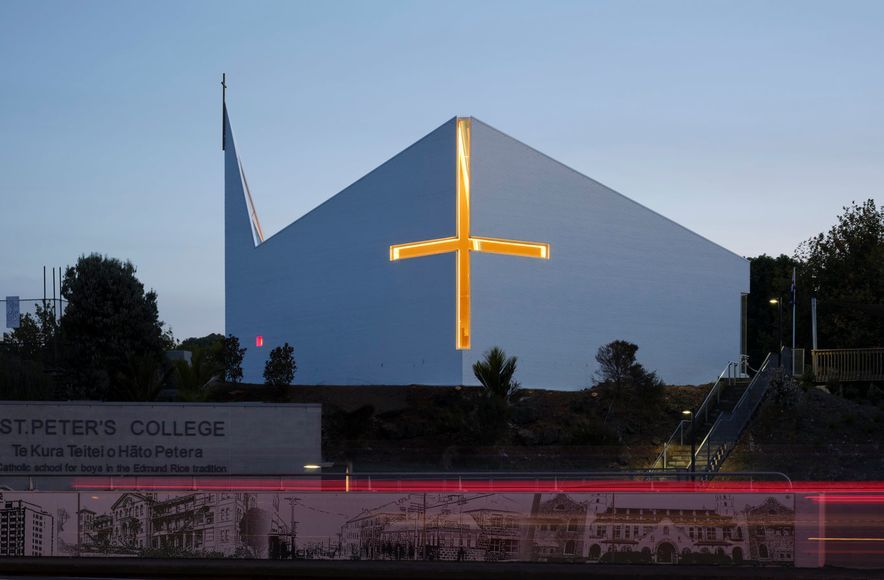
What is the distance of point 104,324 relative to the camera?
47.1 meters

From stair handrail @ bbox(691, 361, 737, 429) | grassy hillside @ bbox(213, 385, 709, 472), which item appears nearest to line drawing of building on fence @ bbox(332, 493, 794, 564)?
grassy hillside @ bbox(213, 385, 709, 472)

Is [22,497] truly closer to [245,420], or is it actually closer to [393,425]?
[245,420]

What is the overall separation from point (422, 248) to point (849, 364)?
1889cm

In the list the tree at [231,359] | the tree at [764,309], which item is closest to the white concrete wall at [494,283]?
the tree at [231,359]

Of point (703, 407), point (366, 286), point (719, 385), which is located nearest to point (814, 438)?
point (703, 407)

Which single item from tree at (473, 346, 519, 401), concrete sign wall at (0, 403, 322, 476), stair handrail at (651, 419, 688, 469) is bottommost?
stair handrail at (651, 419, 688, 469)

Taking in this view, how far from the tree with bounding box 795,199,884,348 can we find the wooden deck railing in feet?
13.1

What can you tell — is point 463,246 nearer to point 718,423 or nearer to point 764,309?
point 718,423

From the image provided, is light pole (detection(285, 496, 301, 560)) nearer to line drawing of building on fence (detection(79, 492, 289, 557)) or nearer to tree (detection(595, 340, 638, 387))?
line drawing of building on fence (detection(79, 492, 289, 557))

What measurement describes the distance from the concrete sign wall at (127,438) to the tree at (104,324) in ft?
63.4

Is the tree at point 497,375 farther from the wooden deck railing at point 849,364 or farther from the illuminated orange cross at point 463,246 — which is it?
the wooden deck railing at point 849,364

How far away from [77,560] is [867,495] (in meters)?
12.4

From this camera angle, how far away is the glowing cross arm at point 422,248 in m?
44.2

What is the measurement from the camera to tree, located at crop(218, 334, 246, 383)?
5044 centimetres
